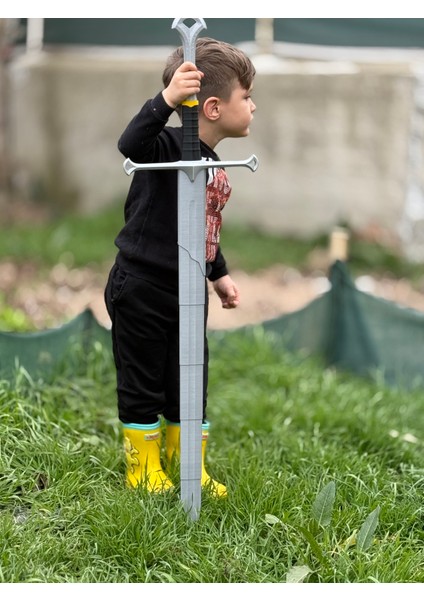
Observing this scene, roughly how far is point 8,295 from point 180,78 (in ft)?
13.9

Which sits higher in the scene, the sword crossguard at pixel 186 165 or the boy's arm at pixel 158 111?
the boy's arm at pixel 158 111

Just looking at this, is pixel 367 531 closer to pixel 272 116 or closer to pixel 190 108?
pixel 190 108

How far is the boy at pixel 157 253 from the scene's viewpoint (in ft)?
10.3

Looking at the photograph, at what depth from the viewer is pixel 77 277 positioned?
7.68 metres

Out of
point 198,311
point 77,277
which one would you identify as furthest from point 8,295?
point 198,311

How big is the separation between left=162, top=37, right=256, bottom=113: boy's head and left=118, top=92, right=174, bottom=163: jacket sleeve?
242 millimetres

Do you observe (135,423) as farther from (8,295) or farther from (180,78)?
(8,295)

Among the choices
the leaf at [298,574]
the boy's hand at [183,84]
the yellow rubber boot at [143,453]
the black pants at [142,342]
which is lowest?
the leaf at [298,574]

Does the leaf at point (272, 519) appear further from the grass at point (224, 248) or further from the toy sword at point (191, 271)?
the grass at point (224, 248)

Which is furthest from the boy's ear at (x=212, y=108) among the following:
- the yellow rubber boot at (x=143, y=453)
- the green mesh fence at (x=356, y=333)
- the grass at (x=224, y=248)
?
the grass at (x=224, y=248)

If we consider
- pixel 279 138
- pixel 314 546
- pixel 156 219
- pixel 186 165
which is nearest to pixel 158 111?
pixel 186 165

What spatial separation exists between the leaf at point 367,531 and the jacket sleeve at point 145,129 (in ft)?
4.81

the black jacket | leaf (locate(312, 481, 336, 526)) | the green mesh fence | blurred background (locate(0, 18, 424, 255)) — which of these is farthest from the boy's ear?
blurred background (locate(0, 18, 424, 255))

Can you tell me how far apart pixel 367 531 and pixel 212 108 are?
1566mm
